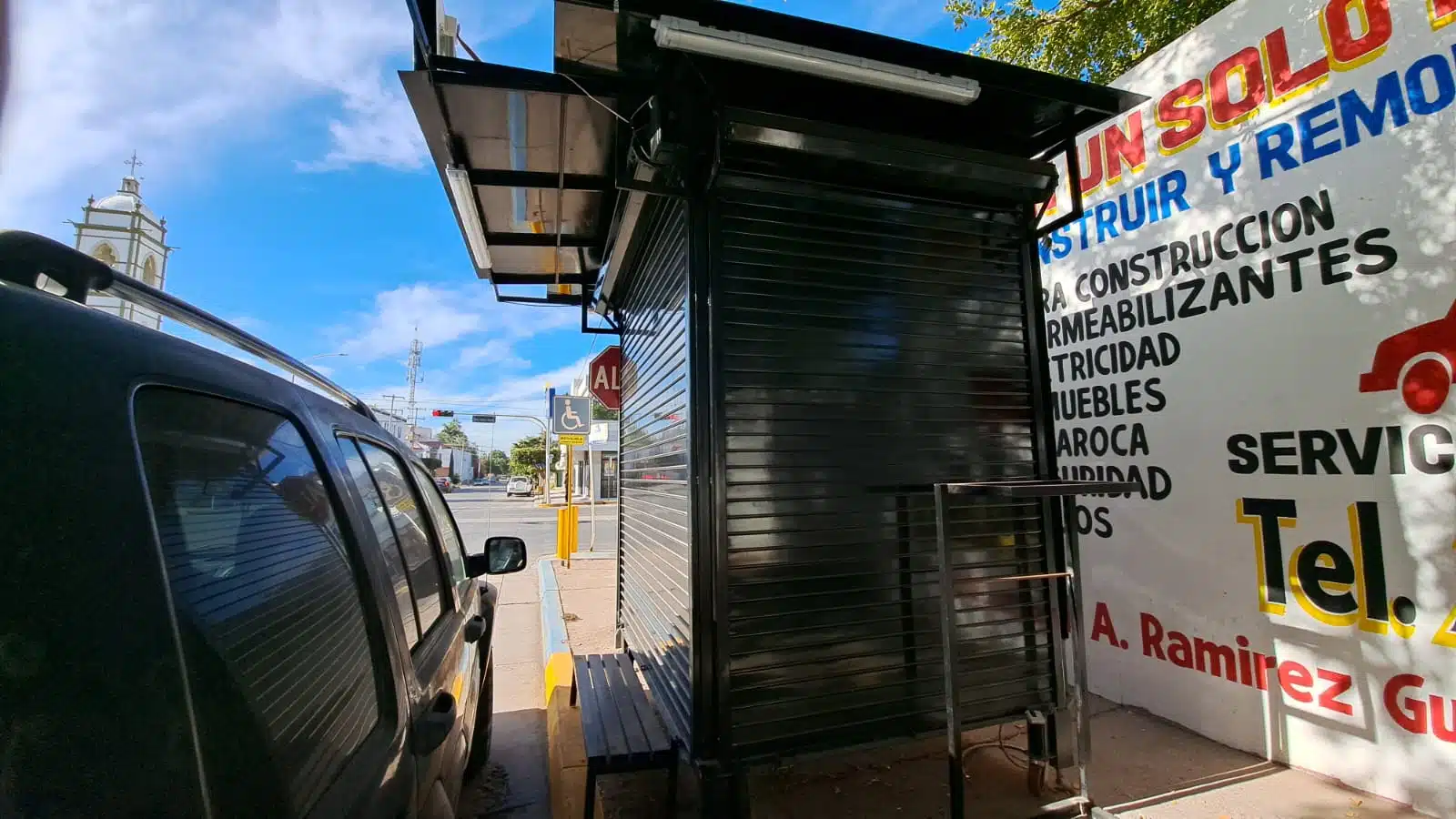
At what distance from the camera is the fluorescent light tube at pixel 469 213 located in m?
3.97

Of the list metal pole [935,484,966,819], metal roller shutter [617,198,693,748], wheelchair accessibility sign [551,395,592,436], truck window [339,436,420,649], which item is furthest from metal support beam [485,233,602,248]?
wheelchair accessibility sign [551,395,592,436]

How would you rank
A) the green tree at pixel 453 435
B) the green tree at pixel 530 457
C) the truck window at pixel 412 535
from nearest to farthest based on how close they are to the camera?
the truck window at pixel 412 535, the green tree at pixel 530 457, the green tree at pixel 453 435

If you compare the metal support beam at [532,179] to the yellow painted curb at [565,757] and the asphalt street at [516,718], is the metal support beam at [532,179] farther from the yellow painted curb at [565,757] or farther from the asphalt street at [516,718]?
the yellow painted curb at [565,757]

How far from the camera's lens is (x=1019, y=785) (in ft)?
11.8

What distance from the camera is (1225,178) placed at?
404 centimetres

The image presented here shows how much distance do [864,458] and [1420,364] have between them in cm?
271

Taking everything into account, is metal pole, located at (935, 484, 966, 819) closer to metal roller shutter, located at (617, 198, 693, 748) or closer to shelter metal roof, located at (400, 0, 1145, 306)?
metal roller shutter, located at (617, 198, 693, 748)

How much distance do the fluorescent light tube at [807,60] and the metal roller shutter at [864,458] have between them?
56 cm

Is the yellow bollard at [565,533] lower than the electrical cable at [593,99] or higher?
lower

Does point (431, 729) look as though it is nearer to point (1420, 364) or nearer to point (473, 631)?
point (473, 631)

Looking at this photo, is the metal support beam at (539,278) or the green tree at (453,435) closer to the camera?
the metal support beam at (539,278)

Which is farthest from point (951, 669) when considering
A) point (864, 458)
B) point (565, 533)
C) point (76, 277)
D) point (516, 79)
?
point (565, 533)

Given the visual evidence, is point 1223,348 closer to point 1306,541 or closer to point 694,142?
point 1306,541

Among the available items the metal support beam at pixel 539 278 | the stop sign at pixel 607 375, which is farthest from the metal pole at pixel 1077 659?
the metal support beam at pixel 539 278
